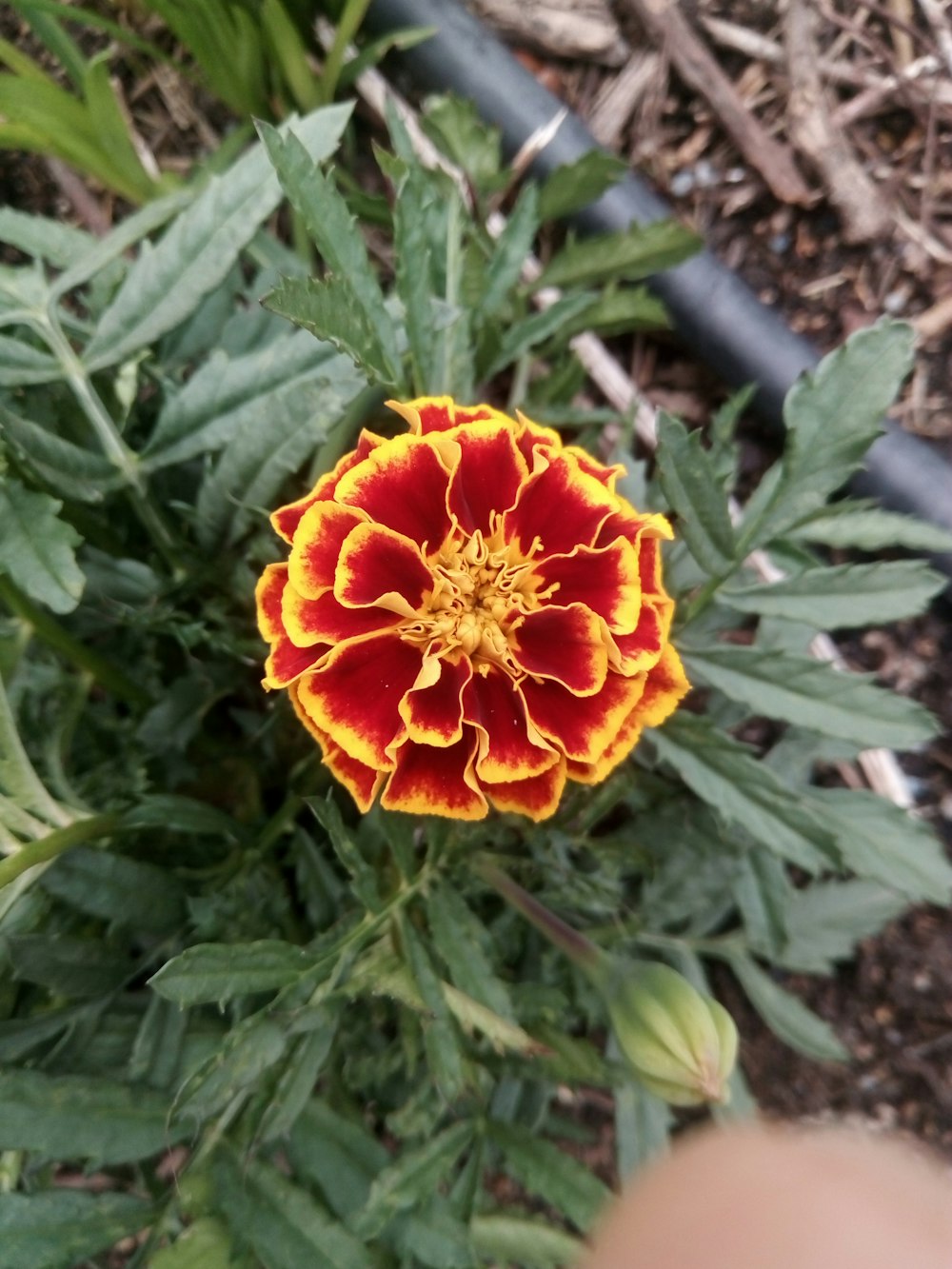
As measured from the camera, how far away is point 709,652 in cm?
76

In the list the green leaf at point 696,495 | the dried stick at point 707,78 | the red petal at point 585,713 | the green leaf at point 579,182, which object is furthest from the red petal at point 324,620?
the dried stick at point 707,78

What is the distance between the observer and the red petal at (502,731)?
0.56 m

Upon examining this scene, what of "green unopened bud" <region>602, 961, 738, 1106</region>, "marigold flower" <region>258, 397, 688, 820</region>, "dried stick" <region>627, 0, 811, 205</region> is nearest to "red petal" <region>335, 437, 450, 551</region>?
"marigold flower" <region>258, 397, 688, 820</region>

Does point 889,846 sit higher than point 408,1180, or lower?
higher

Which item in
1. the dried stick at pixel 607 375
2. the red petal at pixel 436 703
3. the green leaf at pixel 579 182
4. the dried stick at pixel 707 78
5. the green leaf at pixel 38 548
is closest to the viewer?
the red petal at pixel 436 703

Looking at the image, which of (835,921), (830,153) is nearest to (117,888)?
(835,921)

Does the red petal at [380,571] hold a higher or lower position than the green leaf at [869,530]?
lower

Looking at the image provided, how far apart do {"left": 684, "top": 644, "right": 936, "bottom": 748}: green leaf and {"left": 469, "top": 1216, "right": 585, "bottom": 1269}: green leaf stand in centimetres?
42

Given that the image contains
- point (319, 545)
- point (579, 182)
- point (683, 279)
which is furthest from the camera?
point (683, 279)

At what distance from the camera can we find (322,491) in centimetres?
60

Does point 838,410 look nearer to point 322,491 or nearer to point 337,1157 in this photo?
point 322,491

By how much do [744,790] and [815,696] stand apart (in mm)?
87

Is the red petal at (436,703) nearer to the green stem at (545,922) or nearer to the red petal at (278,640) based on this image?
the red petal at (278,640)

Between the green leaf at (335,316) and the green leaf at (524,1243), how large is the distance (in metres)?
0.62
